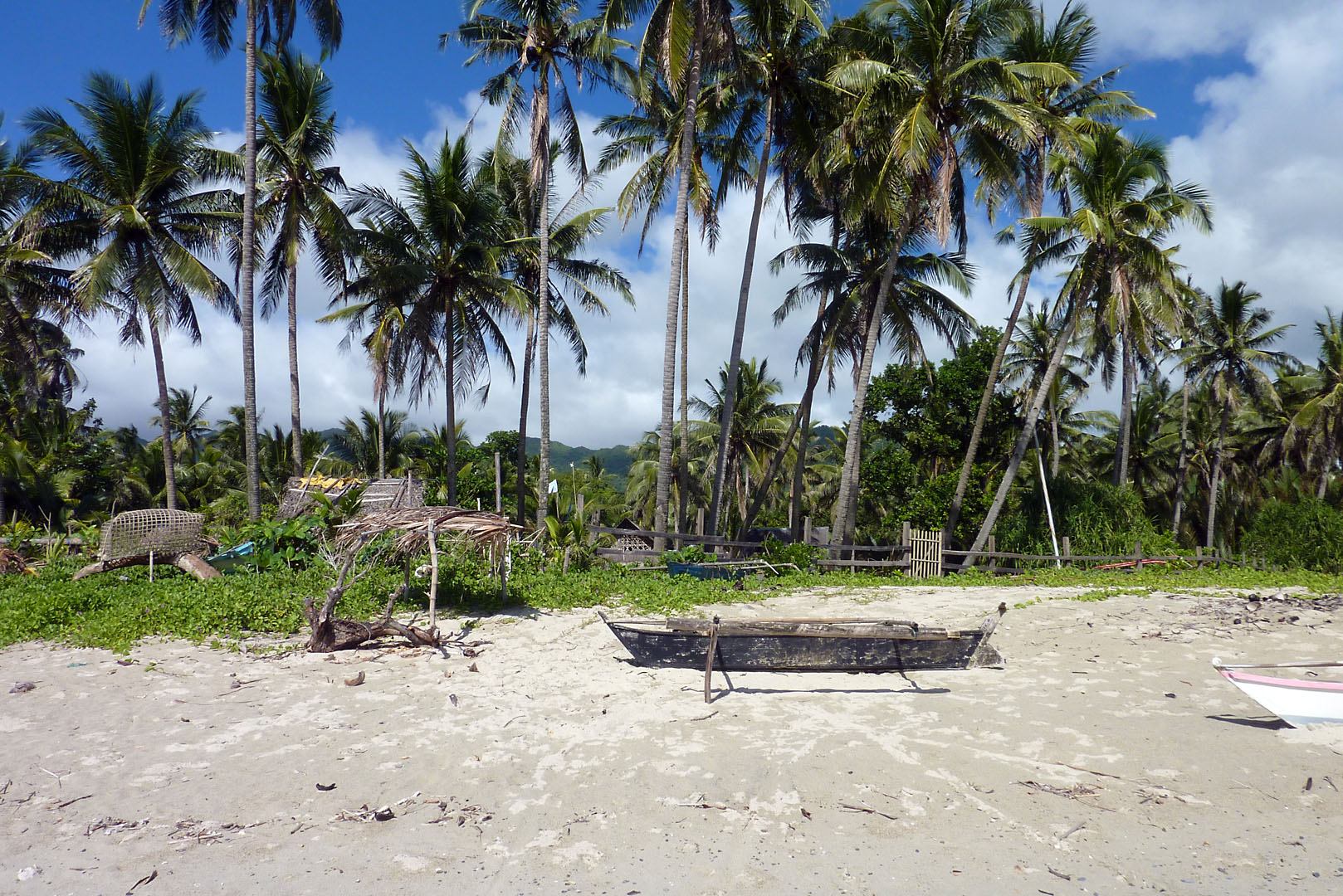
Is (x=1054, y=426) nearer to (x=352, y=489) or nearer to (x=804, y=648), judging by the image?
(x=804, y=648)

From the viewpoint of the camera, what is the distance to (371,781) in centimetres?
552

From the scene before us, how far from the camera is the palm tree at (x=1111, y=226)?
17.8 m

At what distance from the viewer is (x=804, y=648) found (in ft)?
25.9

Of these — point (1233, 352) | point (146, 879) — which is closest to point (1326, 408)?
point (1233, 352)

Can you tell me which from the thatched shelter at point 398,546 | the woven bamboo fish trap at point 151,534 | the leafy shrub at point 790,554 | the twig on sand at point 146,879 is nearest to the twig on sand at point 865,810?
the twig on sand at point 146,879

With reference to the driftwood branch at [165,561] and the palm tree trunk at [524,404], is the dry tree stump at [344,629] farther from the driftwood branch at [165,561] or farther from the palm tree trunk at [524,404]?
the palm tree trunk at [524,404]

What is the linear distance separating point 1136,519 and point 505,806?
2141 centimetres

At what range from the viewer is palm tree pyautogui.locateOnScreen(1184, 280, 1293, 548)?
91.2ft

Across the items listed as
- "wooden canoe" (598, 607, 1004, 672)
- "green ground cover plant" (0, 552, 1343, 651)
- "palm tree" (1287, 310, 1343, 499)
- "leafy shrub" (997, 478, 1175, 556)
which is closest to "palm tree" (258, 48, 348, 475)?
"green ground cover plant" (0, 552, 1343, 651)

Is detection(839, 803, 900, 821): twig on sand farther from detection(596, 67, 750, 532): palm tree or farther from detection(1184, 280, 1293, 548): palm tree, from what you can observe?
detection(1184, 280, 1293, 548): palm tree

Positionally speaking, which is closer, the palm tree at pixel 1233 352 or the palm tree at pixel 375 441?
the palm tree at pixel 1233 352

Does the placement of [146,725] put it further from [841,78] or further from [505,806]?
[841,78]

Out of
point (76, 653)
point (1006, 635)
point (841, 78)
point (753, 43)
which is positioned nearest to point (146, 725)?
point (76, 653)

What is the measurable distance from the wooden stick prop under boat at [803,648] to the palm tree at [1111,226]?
1161cm
